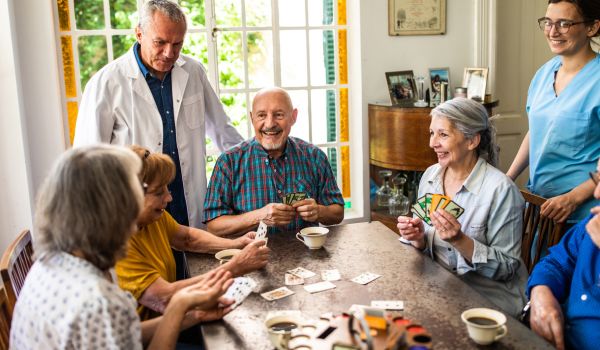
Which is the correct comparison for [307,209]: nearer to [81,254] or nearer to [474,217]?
[474,217]

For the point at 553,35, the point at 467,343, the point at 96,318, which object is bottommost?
the point at 467,343

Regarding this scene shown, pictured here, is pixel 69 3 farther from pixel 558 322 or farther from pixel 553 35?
pixel 558 322

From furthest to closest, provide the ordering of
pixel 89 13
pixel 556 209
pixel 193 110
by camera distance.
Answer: pixel 89 13, pixel 193 110, pixel 556 209

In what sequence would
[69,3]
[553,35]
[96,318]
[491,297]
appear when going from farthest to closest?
[69,3]
[553,35]
[491,297]
[96,318]

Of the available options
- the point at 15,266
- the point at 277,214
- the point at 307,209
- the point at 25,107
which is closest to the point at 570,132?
the point at 307,209

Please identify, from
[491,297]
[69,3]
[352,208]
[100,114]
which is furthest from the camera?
[352,208]

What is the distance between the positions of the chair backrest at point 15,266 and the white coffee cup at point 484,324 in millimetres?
1292

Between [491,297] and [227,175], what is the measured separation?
4.14ft

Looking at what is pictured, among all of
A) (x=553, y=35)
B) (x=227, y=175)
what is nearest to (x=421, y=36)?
(x=553, y=35)

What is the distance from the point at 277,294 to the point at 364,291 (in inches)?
11.1

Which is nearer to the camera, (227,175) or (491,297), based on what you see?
(491,297)

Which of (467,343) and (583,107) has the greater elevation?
(583,107)

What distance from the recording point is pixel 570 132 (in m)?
2.65

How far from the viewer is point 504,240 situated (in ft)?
7.31
